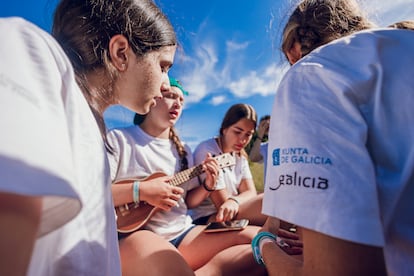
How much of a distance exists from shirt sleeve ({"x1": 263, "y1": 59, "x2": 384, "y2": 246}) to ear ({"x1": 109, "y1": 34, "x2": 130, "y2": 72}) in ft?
1.83

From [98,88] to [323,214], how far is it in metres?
0.72

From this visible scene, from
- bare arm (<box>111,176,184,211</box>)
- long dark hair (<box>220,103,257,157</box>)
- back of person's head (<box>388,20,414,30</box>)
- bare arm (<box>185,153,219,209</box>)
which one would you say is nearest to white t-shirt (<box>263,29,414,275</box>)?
back of person's head (<box>388,20,414,30</box>)

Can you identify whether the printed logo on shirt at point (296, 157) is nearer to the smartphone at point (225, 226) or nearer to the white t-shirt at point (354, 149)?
the white t-shirt at point (354, 149)

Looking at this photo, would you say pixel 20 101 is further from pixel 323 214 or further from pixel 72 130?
pixel 323 214

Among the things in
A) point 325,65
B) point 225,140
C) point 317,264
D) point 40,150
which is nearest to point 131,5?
point 325,65

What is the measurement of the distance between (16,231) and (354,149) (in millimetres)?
426

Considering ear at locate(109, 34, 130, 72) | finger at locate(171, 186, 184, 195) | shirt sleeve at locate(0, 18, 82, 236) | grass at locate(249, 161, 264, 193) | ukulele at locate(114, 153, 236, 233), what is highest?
ear at locate(109, 34, 130, 72)

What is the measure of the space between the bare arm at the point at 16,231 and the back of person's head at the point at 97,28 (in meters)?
0.61

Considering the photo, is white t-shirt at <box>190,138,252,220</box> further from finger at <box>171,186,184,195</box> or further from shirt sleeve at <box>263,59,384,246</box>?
shirt sleeve at <box>263,59,384,246</box>

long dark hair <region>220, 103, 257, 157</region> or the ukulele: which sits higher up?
long dark hair <region>220, 103, 257, 157</region>

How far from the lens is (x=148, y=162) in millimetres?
1499

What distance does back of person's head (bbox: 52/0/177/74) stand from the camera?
0.78 metres

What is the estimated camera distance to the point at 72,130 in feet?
0.99

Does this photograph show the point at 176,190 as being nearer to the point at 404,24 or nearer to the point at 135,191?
the point at 135,191
